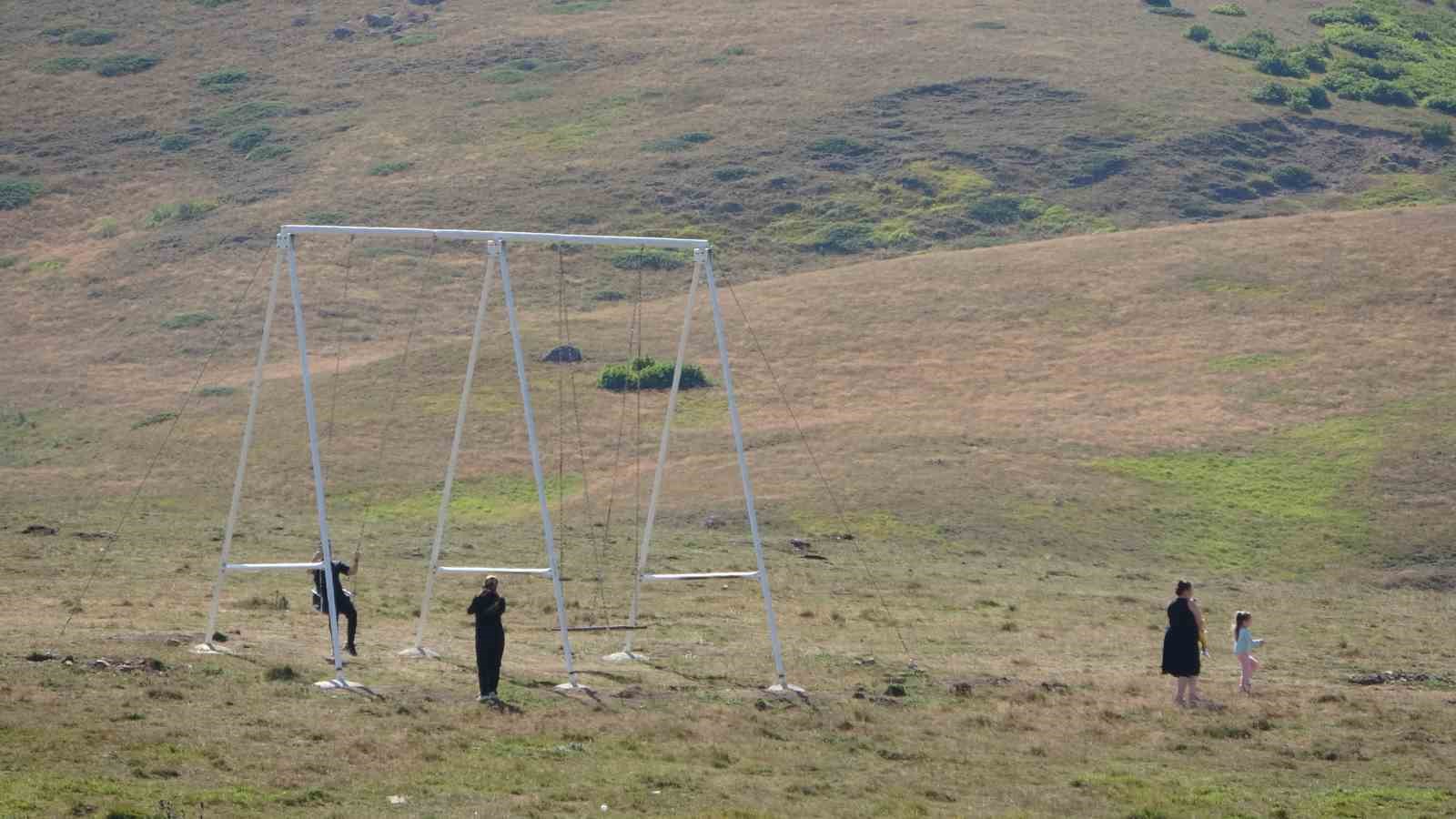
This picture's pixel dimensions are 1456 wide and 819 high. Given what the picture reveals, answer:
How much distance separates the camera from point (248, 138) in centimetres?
10031

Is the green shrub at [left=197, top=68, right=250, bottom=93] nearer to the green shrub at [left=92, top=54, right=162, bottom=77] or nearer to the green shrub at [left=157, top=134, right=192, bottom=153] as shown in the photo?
the green shrub at [left=92, top=54, right=162, bottom=77]

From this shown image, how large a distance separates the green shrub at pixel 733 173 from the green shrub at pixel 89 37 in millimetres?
46223

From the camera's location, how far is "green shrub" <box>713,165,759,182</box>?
305 feet

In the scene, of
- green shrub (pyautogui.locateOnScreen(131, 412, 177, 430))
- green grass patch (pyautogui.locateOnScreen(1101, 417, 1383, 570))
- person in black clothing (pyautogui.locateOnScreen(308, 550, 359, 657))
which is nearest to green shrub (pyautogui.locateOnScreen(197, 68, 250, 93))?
green shrub (pyautogui.locateOnScreen(131, 412, 177, 430))

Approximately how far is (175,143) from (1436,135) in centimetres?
7220

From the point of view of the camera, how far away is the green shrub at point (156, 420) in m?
57.6

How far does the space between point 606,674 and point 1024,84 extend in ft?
289

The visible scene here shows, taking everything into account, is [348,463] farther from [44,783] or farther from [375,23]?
[375,23]

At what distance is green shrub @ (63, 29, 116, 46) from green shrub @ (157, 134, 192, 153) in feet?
58.5

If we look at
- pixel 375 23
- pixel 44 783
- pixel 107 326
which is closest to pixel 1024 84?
pixel 375 23

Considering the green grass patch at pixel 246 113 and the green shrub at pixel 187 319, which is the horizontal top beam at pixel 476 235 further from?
the green grass patch at pixel 246 113

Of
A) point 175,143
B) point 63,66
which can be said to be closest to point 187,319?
point 175,143

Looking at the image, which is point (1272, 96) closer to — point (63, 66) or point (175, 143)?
point (175, 143)

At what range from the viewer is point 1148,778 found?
1956 cm
